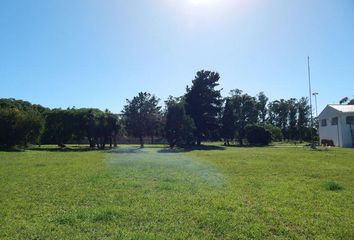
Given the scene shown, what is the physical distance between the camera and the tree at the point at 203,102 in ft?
187

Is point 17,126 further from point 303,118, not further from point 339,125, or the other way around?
point 303,118

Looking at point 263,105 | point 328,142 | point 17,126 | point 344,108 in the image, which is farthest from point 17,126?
point 263,105

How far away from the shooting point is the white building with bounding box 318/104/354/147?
50.6m

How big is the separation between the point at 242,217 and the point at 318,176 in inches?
342

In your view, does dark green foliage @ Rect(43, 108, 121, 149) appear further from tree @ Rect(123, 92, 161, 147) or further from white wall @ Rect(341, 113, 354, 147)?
white wall @ Rect(341, 113, 354, 147)

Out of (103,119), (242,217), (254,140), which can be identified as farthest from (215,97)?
(242,217)

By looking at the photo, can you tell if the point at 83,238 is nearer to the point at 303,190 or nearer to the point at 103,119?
the point at 303,190

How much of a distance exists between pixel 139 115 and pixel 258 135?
24.3m

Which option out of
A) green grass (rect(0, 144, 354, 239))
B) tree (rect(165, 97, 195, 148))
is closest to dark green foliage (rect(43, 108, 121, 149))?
tree (rect(165, 97, 195, 148))

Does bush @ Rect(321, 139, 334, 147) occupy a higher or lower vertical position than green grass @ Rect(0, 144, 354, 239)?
higher

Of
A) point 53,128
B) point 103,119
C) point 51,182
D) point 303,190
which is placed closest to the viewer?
point 303,190

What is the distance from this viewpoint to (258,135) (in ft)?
211

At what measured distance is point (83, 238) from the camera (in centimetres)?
622

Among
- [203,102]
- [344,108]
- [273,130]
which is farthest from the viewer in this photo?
[273,130]
